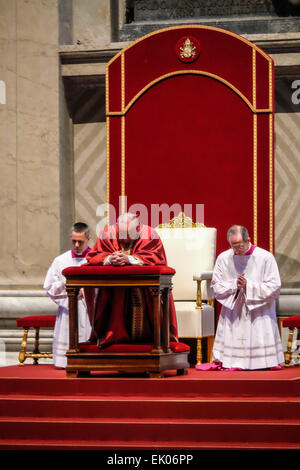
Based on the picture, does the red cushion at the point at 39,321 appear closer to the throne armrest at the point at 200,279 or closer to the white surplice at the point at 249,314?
the throne armrest at the point at 200,279

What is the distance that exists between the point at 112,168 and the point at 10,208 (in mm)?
1145

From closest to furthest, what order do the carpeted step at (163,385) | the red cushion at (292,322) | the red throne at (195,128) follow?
the carpeted step at (163,385) → the red cushion at (292,322) → the red throne at (195,128)

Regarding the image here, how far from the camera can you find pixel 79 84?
28.3 feet

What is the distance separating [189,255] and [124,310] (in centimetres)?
140

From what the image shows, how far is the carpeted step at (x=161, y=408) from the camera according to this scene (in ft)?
17.5

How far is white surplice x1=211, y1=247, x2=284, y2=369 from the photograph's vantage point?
6496mm

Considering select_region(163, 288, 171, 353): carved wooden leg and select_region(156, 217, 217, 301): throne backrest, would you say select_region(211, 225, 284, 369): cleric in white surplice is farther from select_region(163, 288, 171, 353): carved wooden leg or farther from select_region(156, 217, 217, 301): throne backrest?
select_region(163, 288, 171, 353): carved wooden leg

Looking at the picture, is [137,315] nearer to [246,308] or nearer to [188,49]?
[246,308]

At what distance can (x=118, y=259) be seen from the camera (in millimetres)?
5871

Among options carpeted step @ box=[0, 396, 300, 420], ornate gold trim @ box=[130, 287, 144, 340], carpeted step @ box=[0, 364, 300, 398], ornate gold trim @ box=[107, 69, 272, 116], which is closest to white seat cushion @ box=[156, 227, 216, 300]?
ornate gold trim @ box=[107, 69, 272, 116]

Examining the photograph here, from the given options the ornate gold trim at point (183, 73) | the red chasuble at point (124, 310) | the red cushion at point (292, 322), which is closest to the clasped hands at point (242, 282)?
the red cushion at point (292, 322)

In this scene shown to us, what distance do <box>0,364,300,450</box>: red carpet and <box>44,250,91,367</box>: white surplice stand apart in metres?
1.27

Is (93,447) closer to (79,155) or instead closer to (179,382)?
(179,382)

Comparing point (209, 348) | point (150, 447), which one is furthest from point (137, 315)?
point (209, 348)
